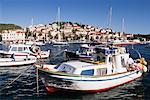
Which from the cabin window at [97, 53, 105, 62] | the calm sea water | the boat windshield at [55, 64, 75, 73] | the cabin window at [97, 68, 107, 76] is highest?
the cabin window at [97, 53, 105, 62]

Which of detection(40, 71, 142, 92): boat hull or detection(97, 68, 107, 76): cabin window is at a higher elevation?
detection(97, 68, 107, 76): cabin window

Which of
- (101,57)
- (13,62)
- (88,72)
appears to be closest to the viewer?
(88,72)

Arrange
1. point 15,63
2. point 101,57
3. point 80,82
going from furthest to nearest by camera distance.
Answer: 1. point 15,63
2. point 101,57
3. point 80,82

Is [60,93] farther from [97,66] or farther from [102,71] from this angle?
[102,71]

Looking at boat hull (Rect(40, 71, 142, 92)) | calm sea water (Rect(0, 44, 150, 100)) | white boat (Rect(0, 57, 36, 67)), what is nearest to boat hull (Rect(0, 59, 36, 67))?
white boat (Rect(0, 57, 36, 67))

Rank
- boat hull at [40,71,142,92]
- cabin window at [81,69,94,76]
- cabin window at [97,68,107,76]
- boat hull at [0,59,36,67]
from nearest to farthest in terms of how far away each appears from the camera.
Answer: boat hull at [40,71,142,92] < cabin window at [81,69,94,76] < cabin window at [97,68,107,76] < boat hull at [0,59,36,67]

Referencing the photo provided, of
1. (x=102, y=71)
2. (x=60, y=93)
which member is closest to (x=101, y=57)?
(x=102, y=71)

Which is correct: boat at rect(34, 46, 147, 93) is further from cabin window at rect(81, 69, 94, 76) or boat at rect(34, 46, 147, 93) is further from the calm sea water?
the calm sea water

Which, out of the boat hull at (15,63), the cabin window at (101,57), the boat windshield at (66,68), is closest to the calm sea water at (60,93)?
the boat windshield at (66,68)

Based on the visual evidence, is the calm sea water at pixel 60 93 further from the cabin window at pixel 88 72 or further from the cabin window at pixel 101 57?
the cabin window at pixel 101 57

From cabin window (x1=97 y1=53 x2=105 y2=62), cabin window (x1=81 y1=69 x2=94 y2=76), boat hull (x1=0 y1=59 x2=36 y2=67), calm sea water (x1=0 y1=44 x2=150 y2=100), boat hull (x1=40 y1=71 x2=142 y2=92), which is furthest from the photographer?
boat hull (x1=0 y1=59 x2=36 y2=67)

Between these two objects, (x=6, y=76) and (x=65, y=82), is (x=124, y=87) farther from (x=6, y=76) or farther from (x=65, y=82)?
(x=6, y=76)

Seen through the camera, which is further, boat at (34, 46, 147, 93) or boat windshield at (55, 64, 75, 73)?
boat windshield at (55, 64, 75, 73)

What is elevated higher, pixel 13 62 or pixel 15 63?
pixel 13 62
